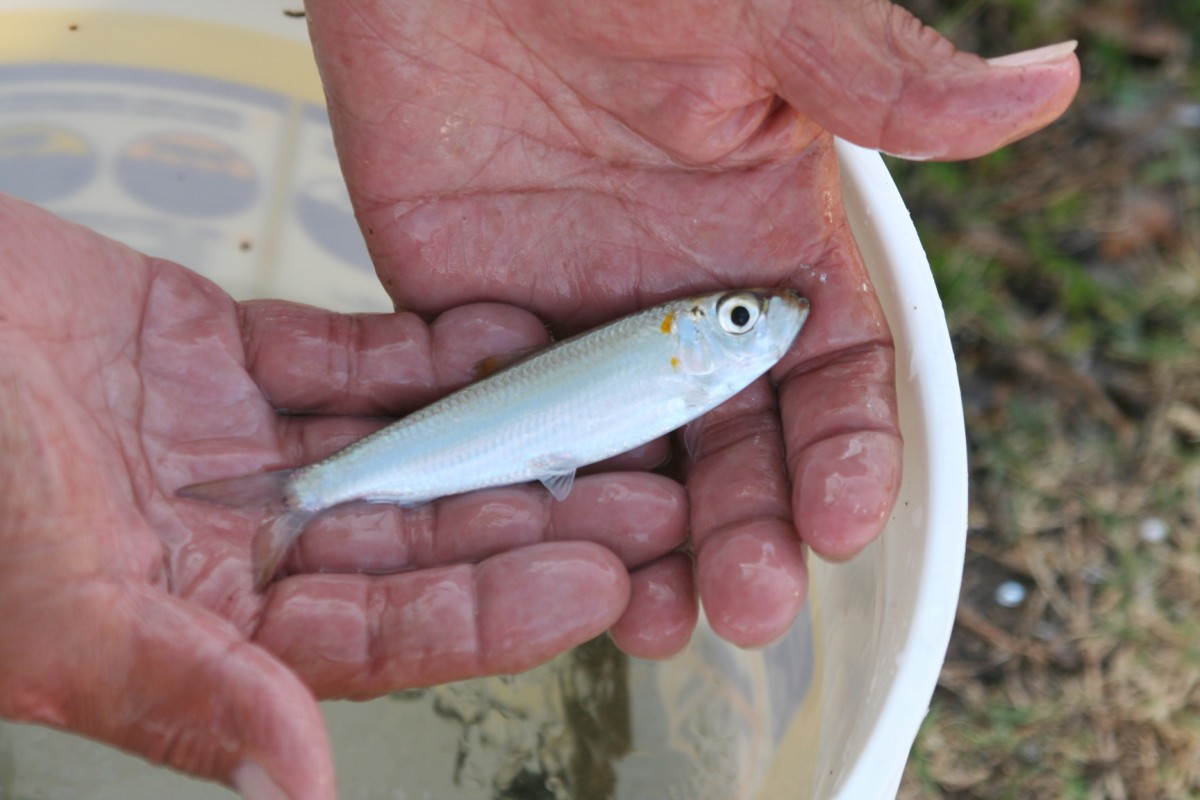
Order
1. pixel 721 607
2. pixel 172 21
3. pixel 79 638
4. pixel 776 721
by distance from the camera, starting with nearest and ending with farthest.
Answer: pixel 79 638 → pixel 721 607 → pixel 776 721 → pixel 172 21

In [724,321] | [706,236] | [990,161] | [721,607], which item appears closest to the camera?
[721,607]

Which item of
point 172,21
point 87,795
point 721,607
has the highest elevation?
point 172,21

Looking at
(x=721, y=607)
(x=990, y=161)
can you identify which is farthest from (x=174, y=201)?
(x=990, y=161)

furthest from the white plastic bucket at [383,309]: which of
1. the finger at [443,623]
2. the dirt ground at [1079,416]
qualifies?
the dirt ground at [1079,416]

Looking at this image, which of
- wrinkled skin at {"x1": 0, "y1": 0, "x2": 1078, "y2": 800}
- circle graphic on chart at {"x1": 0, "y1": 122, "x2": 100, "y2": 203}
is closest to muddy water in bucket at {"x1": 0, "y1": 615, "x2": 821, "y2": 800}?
wrinkled skin at {"x1": 0, "y1": 0, "x2": 1078, "y2": 800}

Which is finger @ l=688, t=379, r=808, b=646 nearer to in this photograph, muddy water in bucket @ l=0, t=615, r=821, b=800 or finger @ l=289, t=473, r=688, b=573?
finger @ l=289, t=473, r=688, b=573

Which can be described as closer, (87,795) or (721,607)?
(721,607)

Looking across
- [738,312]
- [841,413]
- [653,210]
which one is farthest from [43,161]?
[841,413]

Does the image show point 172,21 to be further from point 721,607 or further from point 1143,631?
point 1143,631

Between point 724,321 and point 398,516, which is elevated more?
point 724,321
